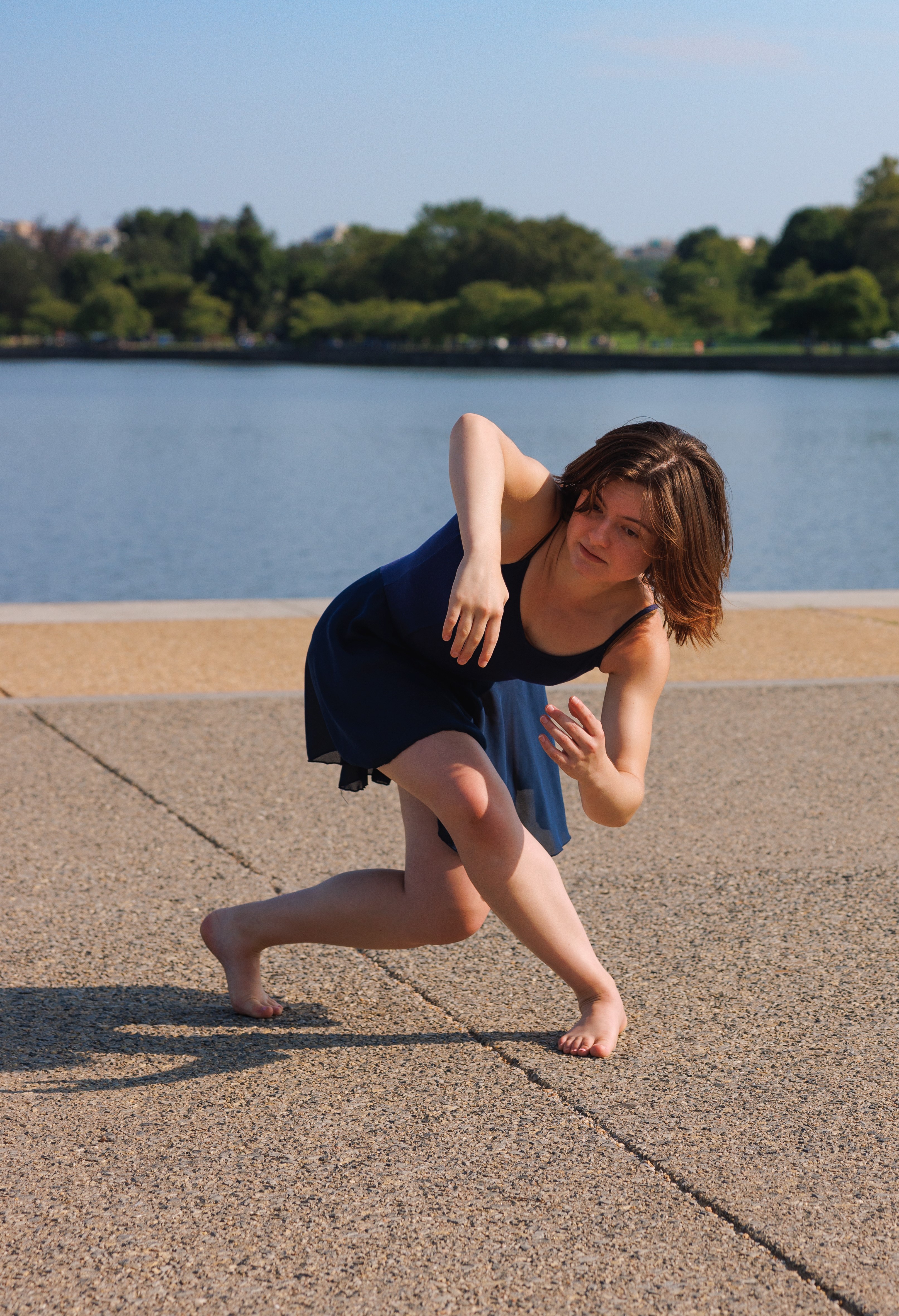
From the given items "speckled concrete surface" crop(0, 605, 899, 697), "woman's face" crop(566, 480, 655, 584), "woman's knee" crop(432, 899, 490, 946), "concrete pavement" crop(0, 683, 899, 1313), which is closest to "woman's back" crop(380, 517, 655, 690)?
"woman's face" crop(566, 480, 655, 584)

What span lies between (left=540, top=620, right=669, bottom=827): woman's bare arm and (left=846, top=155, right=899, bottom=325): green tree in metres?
101

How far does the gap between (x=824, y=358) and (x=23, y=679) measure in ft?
275

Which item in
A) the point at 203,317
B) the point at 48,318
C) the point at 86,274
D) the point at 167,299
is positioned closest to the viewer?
the point at 203,317

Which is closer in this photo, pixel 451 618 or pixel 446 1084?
pixel 451 618

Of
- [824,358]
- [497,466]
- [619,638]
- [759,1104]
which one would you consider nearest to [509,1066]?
[759,1104]

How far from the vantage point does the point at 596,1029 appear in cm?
283

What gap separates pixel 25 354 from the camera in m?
128

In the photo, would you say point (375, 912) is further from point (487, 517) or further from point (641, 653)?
point (487, 517)

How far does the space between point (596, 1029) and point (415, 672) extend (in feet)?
2.68

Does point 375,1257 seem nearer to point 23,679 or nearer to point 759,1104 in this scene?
point 759,1104

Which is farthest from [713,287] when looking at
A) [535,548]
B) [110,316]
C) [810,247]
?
[535,548]

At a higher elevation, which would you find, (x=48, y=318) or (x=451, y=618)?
(x=48, y=318)

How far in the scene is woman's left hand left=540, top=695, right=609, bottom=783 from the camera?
2.45 metres

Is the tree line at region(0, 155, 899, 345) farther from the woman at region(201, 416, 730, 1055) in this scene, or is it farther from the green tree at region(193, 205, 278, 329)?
the woman at region(201, 416, 730, 1055)
